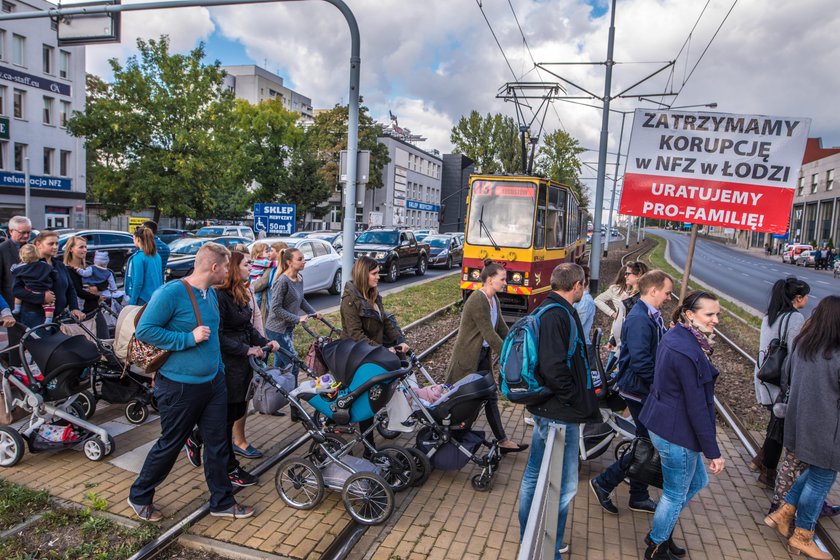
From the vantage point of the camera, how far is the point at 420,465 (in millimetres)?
4941

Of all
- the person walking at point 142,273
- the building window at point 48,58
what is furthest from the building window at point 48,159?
the person walking at point 142,273

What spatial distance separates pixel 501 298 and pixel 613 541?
8.38m

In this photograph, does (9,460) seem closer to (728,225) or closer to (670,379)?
(670,379)

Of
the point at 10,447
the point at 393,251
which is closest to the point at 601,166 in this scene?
the point at 393,251

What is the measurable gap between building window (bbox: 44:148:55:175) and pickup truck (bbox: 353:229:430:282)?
82.6 ft

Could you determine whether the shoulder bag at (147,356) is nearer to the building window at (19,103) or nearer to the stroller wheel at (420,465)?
the stroller wheel at (420,465)

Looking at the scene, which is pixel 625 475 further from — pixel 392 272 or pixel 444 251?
pixel 444 251

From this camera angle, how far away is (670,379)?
370 centimetres

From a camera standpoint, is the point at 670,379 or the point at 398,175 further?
the point at 398,175

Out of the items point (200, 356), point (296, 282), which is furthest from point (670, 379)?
point (296, 282)

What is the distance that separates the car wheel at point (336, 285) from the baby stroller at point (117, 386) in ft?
38.7

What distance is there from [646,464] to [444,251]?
2602 cm

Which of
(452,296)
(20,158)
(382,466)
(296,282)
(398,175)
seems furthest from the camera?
(398,175)

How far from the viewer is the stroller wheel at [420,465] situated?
4855 millimetres
